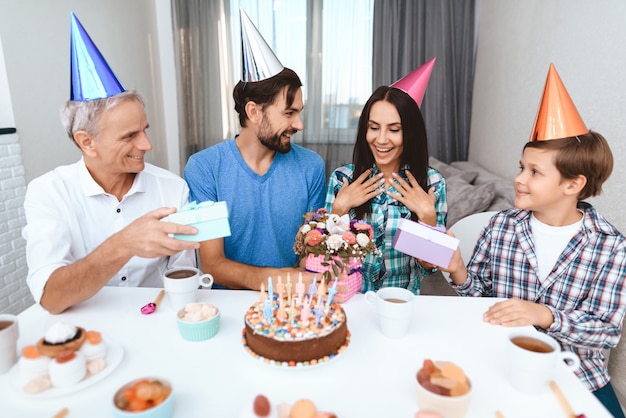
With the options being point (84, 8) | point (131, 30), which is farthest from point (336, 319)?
point (131, 30)

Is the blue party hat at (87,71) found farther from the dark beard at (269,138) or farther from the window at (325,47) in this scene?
the window at (325,47)

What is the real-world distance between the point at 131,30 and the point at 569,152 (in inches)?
159

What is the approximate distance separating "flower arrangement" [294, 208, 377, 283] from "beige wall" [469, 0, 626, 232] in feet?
4.19

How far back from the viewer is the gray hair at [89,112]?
1.35 metres

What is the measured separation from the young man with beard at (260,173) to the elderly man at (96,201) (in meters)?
0.17

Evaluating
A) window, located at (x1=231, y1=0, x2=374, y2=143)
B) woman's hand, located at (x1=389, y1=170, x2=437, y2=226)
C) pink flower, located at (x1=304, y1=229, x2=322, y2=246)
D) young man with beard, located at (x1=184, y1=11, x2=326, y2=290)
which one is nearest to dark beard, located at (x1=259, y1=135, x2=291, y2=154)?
young man with beard, located at (x1=184, y1=11, x2=326, y2=290)

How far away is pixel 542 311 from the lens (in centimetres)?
114

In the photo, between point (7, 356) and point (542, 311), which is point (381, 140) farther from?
point (7, 356)

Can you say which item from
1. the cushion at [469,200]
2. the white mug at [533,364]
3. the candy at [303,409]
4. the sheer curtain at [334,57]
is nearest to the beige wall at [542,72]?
the sheer curtain at [334,57]

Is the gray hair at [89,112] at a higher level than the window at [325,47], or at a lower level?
lower

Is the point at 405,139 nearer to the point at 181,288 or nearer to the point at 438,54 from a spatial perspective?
the point at 181,288

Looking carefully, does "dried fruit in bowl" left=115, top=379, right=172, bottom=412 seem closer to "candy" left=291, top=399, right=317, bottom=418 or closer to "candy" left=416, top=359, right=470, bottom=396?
"candy" left=291, top=399, right=317, bottom=418

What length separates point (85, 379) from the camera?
83 cm

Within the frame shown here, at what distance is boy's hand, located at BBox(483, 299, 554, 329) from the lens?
107 centimetres
